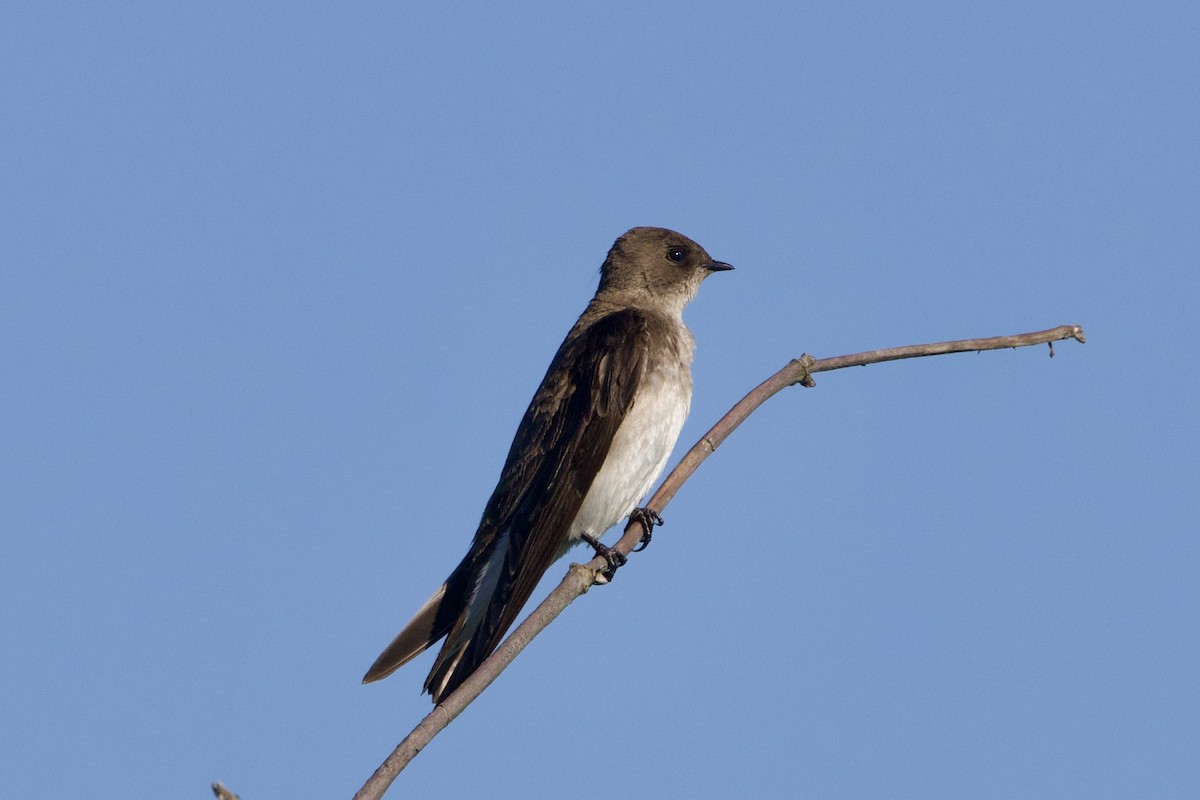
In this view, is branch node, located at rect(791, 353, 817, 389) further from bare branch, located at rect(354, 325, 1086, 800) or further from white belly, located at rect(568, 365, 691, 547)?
white belly, located at rect(568, 365, 691, 547)

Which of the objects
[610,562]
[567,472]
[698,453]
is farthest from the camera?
[567,472]

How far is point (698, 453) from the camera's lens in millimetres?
6426

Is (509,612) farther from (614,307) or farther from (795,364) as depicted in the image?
(614,307)

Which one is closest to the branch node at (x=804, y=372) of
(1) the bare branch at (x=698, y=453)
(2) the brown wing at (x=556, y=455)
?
(1) the bare branch at (x=698, y=453)

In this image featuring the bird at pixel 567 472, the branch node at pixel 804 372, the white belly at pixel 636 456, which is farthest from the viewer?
the white belly at pixel 636 456

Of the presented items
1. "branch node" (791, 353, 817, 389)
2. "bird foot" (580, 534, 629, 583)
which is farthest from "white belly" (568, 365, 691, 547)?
"branch node" (791, 353, 817, 389)

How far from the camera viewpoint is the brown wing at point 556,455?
790 centimetres

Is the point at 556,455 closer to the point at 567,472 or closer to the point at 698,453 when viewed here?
the point at 567,472

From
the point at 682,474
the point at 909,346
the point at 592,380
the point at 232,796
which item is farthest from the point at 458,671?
the point at 232,796

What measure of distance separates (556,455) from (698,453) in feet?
7.68

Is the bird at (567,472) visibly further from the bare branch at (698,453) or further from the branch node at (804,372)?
the branch node at (804,372)

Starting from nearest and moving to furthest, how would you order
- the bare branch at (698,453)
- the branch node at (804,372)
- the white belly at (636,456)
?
the bare branch at (698,453), the branch node at (804,372), the white belly at (636,456)

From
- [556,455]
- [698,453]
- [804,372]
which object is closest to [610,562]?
[698,453]

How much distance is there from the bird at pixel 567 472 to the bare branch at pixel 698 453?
93 centimetres
